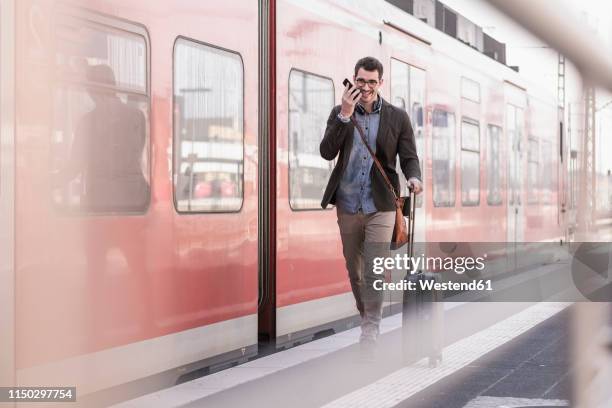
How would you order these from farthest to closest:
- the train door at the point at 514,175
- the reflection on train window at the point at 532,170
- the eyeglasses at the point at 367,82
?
the reflection on train window at the point at 532,170 → the train door at the point at 514,175 → the eyeglasses at the point at 367,82

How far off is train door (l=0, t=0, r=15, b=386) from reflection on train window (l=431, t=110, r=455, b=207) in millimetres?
7349

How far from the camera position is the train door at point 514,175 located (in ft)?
48.5

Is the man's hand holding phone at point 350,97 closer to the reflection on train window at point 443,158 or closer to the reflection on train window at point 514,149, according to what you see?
the reflection on train window at point 443,158

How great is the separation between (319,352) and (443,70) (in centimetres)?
481

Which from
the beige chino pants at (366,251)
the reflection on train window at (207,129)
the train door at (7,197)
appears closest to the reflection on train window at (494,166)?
the beige chino pants at (366,251)

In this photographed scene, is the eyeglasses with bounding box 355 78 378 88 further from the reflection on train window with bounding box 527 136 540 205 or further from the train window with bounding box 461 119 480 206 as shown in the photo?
the reflection on train window with bounding box 527 136 540 205

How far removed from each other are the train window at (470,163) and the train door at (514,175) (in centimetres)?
159

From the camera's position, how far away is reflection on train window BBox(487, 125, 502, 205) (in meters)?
13.8

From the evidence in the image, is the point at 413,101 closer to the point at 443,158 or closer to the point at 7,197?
the point at 443,158

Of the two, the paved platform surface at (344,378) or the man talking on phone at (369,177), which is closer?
the paved platform surface at (344,378)

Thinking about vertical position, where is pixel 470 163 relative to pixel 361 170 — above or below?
above

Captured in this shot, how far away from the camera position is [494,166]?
553 inches

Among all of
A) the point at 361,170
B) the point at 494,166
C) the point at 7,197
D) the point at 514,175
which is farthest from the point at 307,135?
the point at 514,175

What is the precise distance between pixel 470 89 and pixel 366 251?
622cm
